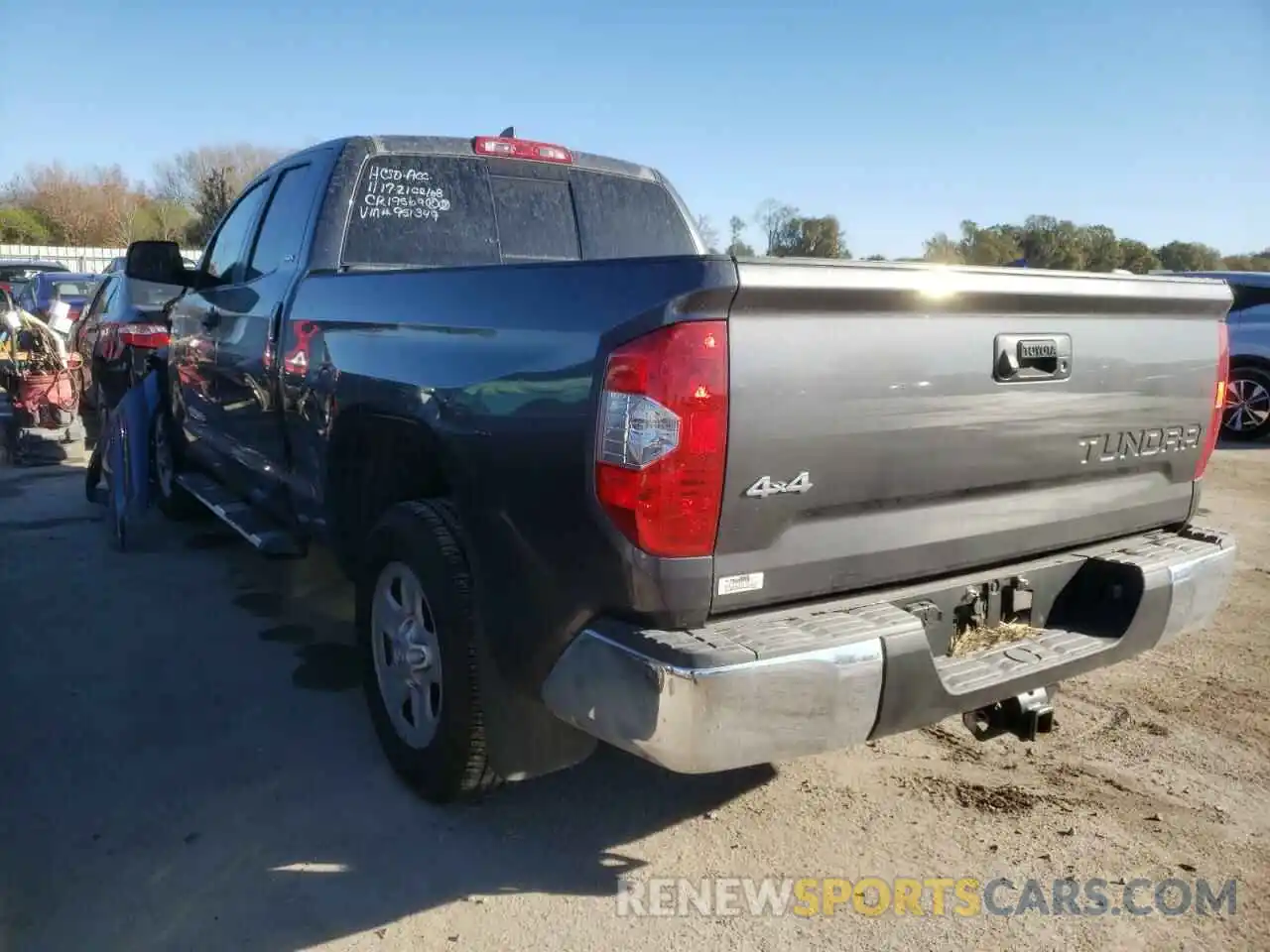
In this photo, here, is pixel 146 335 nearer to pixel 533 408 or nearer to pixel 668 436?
pixel 533 408

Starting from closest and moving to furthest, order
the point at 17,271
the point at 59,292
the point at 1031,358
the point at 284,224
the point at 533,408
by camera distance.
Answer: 1. the point at 533,408
2. the point at 1031,358
3. the point at 284,224
4. the point at 59,292
5. the point at 17,271

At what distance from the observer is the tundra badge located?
91.0 inches

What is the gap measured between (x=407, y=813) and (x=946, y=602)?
1772 millimetres

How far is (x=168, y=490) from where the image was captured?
21.9 ft

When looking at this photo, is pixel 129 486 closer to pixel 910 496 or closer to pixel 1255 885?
pixel 910 496

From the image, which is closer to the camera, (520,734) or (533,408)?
(533,408)

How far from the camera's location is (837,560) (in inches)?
98.3

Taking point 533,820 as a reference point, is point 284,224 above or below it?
above

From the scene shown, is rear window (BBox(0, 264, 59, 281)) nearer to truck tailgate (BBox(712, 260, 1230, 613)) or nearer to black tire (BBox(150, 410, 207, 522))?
black tire (BBox(150, 410, 207, 522))

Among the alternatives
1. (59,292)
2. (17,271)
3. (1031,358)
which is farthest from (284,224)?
(17,271)

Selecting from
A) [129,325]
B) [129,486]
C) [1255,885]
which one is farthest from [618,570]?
[129,325]

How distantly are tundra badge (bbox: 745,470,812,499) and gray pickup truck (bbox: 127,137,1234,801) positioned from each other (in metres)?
0.01

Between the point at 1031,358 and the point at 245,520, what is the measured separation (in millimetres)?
3545

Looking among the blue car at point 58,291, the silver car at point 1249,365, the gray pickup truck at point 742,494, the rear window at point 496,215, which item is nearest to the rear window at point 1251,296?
the silver car at point 1249,365
